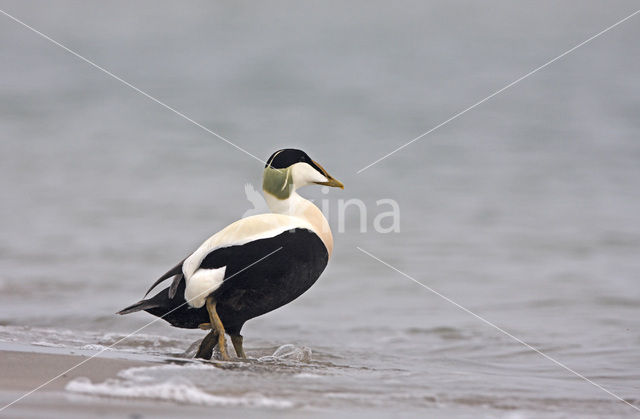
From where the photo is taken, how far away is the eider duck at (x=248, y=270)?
4398mm

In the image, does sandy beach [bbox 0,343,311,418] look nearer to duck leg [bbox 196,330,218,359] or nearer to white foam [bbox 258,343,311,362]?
duck leg [bbox 196,330,218,359]

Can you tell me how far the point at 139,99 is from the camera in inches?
631

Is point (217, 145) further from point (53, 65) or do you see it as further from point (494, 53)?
point (494, 53)

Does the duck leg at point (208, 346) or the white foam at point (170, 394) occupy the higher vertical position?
the duck leg at point (208, 346)

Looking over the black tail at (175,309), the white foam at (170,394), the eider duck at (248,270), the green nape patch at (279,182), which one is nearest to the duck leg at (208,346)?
the eider duck at (248,270)

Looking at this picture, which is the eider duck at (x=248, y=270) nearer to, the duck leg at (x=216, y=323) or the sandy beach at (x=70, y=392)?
the duck leg at (x=216, y=323)

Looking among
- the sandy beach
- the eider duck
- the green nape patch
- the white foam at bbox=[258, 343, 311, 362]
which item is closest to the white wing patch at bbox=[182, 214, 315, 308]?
the eider duck

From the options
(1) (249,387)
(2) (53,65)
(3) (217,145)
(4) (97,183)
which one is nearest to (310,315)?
(1) (249,387)

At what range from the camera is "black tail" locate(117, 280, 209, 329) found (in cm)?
452

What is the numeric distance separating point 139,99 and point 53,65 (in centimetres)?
334

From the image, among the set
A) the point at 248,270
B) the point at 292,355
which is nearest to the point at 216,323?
the point at 248,270

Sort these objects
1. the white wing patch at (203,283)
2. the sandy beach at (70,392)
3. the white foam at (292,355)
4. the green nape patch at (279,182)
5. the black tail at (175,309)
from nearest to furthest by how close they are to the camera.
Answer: the sandy beach at (70,392), the white wing patch at (203,283), the black tail at (175,309), the green nape patch at (279,182), the white foam at (292,355)

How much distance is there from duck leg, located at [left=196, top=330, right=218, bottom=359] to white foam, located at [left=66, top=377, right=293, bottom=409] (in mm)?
945

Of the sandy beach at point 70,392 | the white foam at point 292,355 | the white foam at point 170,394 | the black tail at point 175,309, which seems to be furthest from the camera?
the white foam at point 292,355
